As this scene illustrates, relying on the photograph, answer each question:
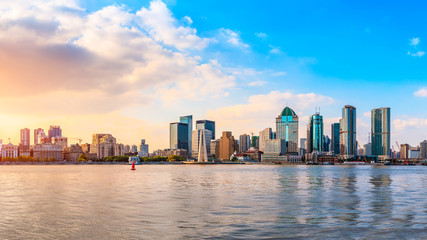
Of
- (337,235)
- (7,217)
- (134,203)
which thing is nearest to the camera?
(337,235)

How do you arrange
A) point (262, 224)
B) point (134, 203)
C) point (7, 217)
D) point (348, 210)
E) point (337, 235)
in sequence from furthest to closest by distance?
point (134, 203), point (348, 210), point (7, 217), point (262, 224), point (337, 235)

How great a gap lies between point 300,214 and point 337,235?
31.1 feet

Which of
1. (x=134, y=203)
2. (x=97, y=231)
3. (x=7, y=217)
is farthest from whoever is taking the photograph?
(x=134, y=203)

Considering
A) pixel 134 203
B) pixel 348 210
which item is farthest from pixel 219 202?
pixel 348 210

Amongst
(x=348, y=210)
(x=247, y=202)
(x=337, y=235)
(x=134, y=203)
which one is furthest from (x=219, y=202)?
(x=337, y=235)

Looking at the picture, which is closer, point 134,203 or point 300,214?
point 300,214

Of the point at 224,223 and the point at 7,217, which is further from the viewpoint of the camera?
the point at 7,217

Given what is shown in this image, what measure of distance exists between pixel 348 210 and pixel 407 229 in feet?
32.2

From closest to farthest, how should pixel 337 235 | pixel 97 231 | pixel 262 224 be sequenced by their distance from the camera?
pixel 337 235
pixel 97 231
pixel 262 224

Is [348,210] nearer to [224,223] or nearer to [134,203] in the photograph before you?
[224,223]

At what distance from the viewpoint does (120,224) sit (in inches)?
1180

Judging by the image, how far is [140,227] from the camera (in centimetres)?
2875

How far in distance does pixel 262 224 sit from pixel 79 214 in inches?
651

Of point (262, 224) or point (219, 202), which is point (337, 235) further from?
point (219, 202)
